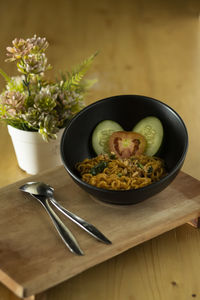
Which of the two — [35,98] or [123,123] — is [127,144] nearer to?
[123,123]

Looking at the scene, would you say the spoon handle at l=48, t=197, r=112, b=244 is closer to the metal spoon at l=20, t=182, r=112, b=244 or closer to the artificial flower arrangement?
the metal spoon at l=20, t=182, r=112, b=244

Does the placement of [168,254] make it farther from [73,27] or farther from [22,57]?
[73,27]

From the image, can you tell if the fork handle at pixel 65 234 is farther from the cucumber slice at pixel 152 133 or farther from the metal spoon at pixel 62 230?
the cucumber slice at pixel 152 133

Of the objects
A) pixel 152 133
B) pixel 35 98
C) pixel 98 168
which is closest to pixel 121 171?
pixel 98 168

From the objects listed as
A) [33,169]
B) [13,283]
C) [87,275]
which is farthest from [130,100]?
[13,283]

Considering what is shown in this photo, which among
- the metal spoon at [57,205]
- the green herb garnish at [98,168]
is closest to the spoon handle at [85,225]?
Result: the metal spoon at [57,205]

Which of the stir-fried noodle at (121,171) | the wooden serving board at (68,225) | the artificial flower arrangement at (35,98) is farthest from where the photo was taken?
the artificial flower arrangement at (35,98)
